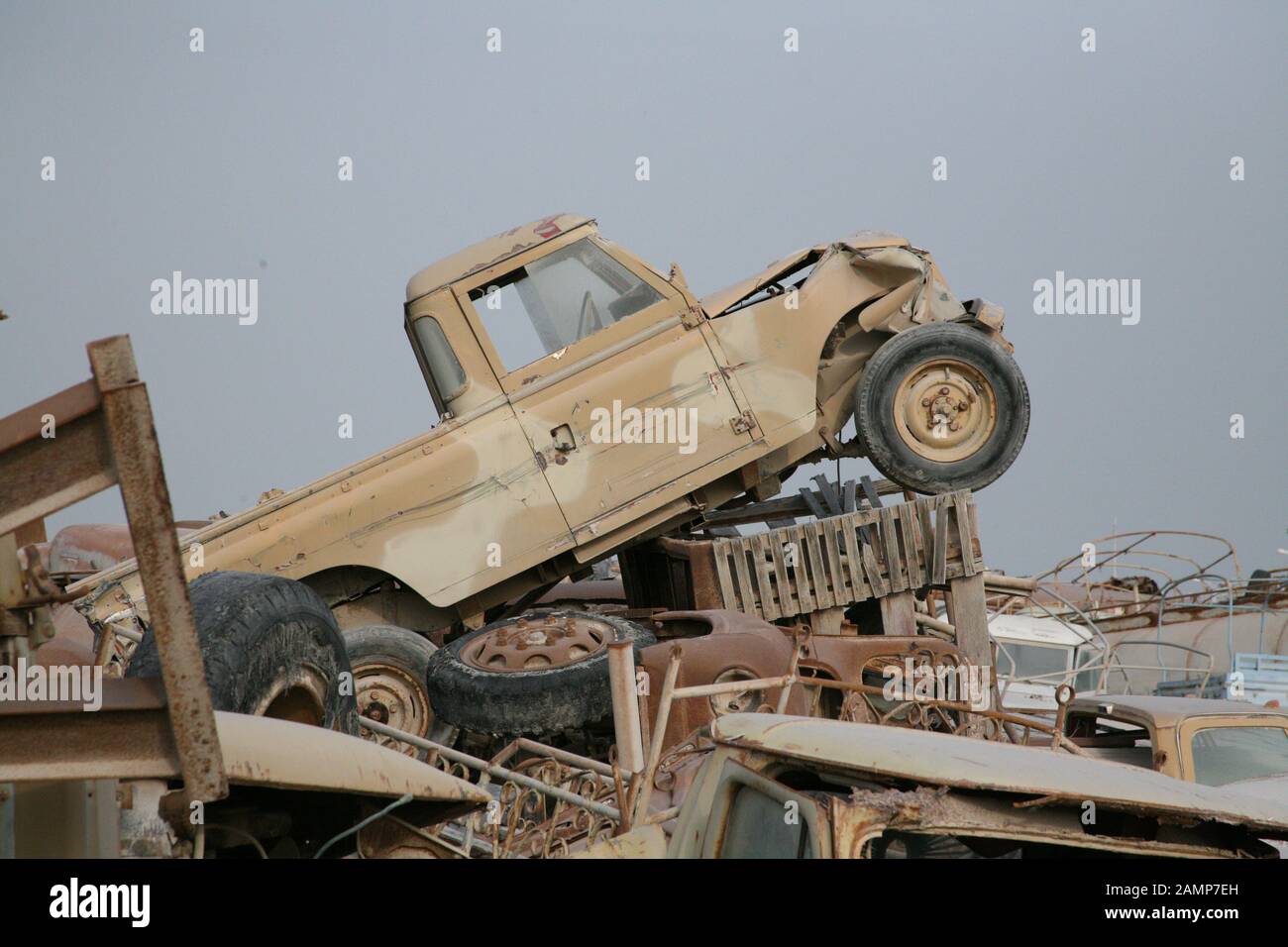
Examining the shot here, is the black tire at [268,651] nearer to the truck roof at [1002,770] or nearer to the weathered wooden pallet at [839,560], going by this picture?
the truck roof at [1002,770]

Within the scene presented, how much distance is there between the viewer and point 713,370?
928cm

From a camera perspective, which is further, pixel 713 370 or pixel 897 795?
pixel 713 370

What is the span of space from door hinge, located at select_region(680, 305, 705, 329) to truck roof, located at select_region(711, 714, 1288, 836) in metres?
6.08

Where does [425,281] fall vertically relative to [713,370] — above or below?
above

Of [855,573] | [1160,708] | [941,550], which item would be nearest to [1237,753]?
[1160,708]

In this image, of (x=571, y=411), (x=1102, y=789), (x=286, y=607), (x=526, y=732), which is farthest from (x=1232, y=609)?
(x=1102, y=789)

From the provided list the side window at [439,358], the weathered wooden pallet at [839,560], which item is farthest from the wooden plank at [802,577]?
the side window at [439,358]

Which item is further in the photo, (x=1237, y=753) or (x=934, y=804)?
(x=1237, y=753)

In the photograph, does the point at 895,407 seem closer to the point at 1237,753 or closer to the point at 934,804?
the point at 1237,753

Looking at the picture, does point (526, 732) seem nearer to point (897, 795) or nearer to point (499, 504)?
point (499, 504)

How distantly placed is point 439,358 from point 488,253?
0.81m

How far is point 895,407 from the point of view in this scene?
954 centimetres

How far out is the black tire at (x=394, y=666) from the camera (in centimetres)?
862
